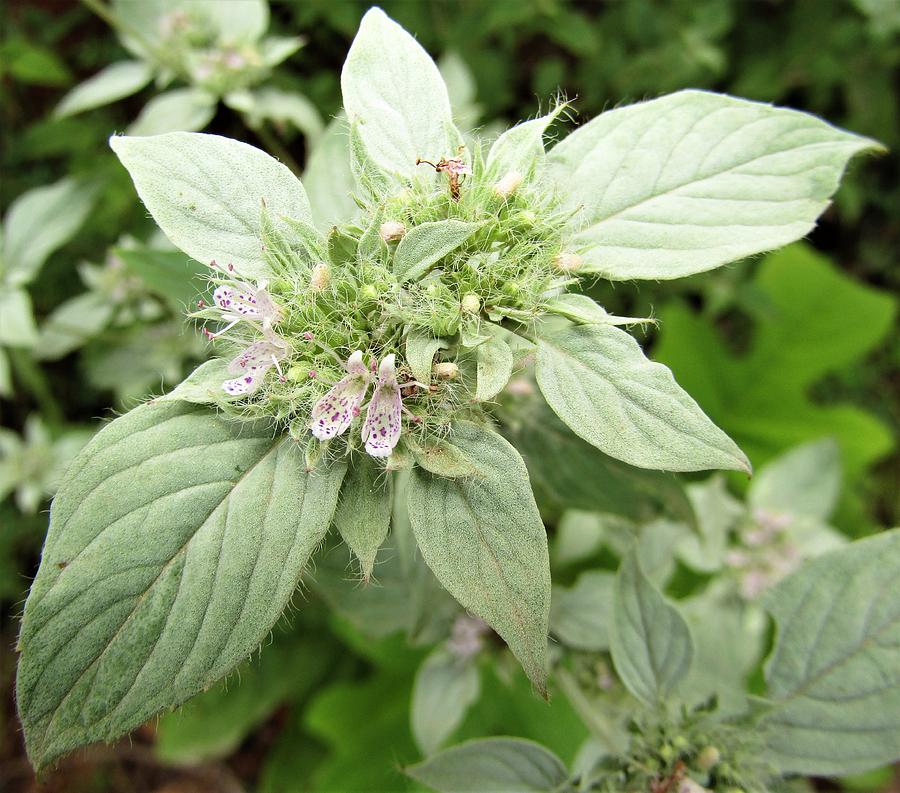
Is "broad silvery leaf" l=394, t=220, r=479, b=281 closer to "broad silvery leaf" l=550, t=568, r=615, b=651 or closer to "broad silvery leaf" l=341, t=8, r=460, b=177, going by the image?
"broad silvery leaf" l=341, t=8, r=460, b=177

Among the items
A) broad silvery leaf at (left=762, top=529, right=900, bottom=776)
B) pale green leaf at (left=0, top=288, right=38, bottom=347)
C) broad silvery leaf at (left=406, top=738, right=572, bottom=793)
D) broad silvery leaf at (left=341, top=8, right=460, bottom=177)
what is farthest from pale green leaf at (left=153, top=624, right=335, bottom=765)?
broad silvery leaf at (left=341, top=8, right=460, bottom=177)

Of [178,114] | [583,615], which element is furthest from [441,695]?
[178,114]

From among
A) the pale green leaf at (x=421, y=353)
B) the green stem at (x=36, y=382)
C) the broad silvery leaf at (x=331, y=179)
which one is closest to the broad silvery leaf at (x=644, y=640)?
the pale green leaf at (x=421, y=353)

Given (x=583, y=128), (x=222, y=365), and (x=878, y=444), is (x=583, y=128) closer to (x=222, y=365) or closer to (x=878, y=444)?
(x=222, y=365)

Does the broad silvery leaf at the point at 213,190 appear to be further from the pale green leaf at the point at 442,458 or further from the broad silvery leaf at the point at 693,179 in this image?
the broad silvery leaf at the point at 693,179

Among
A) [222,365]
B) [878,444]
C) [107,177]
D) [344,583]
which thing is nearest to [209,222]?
[222,365]
